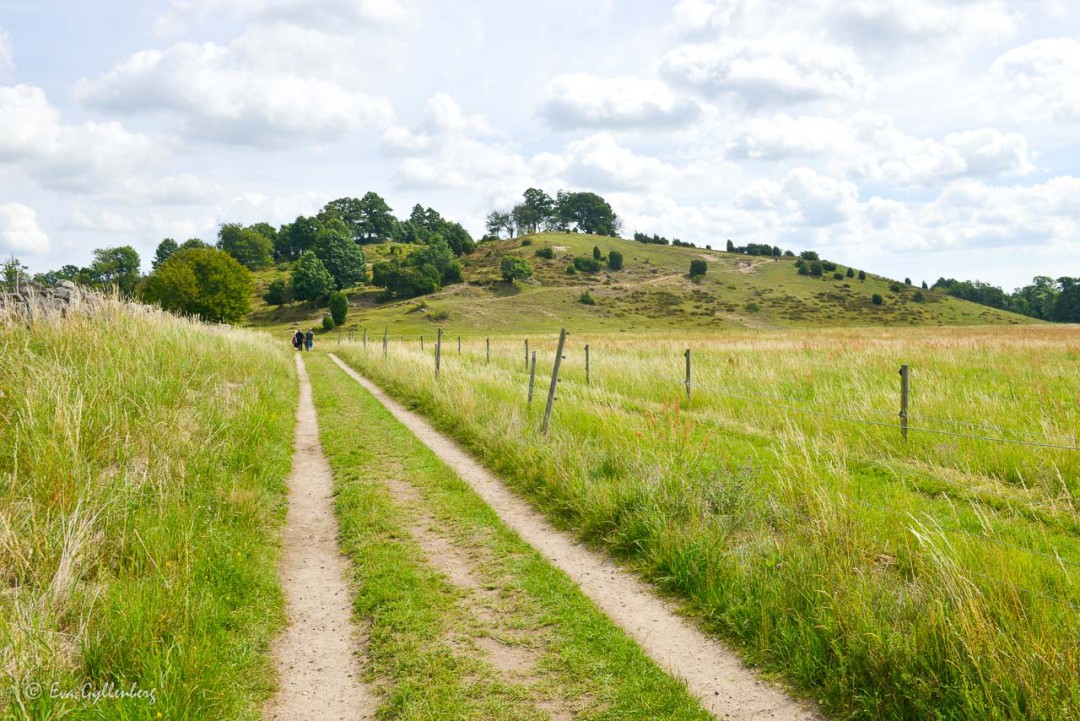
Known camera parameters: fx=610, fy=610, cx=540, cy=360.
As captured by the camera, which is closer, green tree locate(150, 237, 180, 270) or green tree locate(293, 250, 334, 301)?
green tree locate(293, 250, 334, 301)

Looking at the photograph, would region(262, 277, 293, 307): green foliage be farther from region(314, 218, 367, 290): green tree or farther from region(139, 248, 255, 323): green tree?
region(139, 248, 255, 323): green tree

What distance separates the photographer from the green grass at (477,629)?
3.94 meters

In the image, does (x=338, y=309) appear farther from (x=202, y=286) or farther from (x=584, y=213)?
(x=584, y=213)

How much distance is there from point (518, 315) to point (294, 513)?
263ft

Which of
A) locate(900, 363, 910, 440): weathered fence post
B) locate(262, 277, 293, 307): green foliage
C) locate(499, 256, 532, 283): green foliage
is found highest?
locate(499, 256, 532, 283): green foliage

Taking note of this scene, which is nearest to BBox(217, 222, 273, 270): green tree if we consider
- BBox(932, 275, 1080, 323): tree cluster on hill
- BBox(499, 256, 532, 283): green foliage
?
BBox(499, 256, 532, 283): green foliage

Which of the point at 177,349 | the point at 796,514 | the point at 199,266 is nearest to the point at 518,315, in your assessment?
the point at 199,266

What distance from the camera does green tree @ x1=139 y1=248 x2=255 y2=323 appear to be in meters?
61.3

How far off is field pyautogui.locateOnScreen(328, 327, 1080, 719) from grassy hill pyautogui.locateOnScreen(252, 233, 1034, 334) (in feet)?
208

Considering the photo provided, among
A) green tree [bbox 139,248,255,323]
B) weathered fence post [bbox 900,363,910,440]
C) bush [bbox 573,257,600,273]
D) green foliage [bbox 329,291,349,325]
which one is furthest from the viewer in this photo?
bush [bbox 573,257,600,273]

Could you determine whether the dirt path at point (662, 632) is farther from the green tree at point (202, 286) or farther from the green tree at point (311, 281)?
the green tree at point (311, 281)

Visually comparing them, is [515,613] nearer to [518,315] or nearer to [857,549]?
[857,549]

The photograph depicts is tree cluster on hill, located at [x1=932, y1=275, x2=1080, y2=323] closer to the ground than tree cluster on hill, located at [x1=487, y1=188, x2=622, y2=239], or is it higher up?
closer to the ground

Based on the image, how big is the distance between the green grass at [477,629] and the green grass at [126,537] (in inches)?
35.6
